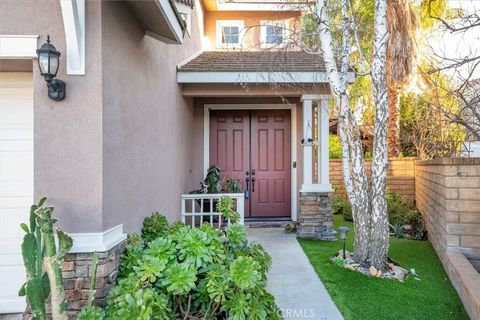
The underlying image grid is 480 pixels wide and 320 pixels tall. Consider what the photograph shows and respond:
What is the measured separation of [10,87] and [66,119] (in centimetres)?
88

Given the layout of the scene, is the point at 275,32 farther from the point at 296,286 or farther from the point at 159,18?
the point at 296,286

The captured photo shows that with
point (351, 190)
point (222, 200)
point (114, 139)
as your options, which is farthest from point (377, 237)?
point (114, 139)

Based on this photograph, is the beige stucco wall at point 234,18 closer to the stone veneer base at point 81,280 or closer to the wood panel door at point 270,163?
the wood panel door at point 270,163

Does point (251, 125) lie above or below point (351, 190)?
above

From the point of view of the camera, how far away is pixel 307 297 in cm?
381

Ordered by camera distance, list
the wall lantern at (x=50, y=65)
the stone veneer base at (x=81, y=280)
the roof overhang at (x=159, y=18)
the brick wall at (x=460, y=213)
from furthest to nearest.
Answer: the brick wall at (x=460, y=213) → the roof overhang at (x=159, y=18) → the stone veneer base at (x=81, y=280) → the wall lantern at (x=50, y=65)

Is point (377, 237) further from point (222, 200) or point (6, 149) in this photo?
point (6, 149)

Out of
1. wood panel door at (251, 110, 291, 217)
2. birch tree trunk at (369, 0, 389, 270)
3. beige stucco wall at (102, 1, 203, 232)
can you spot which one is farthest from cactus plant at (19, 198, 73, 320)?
wood panel door at (251, 110, 291, 217)

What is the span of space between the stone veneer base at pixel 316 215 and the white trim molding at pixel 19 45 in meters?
5.02

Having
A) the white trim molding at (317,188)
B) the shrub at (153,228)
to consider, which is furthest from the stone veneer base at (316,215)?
the shrub at (153,228)

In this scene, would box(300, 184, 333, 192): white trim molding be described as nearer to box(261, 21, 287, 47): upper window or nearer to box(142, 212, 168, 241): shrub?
box(261, 21, 287, 47): upper window
